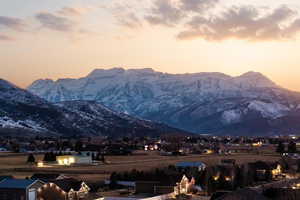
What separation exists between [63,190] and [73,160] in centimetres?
5172

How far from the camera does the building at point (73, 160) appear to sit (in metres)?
104

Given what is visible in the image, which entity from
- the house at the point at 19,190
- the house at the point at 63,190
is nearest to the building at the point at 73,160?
the house at the point at 63,190

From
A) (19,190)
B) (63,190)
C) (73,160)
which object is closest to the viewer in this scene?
(19,190)

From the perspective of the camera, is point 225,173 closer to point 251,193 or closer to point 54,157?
point 251,193

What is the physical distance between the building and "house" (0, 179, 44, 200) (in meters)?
50.7

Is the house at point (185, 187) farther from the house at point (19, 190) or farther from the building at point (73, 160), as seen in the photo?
the building at point (73, 160)

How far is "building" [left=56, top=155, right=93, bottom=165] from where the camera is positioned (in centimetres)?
10356

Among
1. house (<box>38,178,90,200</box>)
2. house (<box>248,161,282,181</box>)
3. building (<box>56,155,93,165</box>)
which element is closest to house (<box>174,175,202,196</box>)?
house (<box>38,178,90,200</box>)

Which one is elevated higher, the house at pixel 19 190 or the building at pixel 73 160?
the building at pixel 73 160

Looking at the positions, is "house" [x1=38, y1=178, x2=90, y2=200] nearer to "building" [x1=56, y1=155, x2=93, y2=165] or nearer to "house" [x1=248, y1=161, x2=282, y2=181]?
"house" [x1=248, y1=161, x2=282, y2=181]

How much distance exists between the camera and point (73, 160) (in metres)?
106

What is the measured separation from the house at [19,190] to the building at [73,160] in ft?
166

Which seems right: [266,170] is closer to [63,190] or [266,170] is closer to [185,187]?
[185,187]

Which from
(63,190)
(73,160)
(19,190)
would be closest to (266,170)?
(63,190)
